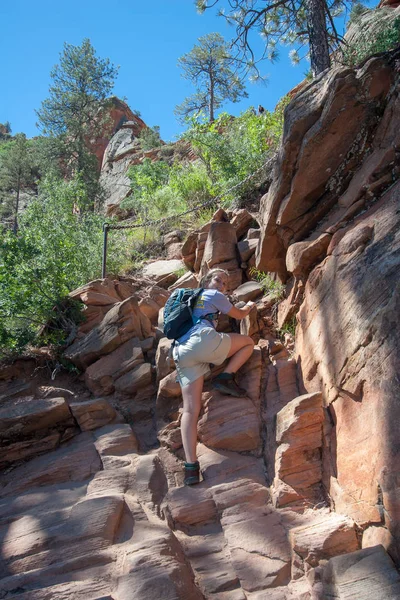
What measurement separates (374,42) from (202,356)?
7.13m

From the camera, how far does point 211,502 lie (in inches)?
155

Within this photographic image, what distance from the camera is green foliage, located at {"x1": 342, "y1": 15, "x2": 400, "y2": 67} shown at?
709 centimetres

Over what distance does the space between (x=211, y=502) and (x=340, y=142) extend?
4.08m

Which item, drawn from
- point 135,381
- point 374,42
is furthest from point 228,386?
point 374,42

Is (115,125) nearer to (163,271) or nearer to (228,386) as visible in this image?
(163,271)

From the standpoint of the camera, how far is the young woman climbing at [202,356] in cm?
425

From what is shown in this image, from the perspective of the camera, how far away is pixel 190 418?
429 centimetres

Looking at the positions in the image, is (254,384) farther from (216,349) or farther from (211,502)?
(211,502)

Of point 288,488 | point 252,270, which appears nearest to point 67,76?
point 252,270

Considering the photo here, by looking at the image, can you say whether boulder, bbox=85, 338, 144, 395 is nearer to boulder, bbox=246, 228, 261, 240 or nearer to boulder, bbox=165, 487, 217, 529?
boulder, bbox=165, 487, 217, 529

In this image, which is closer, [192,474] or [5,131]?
[192,474]

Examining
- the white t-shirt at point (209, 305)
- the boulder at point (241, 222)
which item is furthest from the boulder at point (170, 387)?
the boulder at point (241, 222)

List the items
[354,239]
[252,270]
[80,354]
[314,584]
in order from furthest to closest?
1. [252,270]
2. [80,354]
3. [354,239]
4. [314,584]

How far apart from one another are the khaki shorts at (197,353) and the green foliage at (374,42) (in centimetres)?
488
